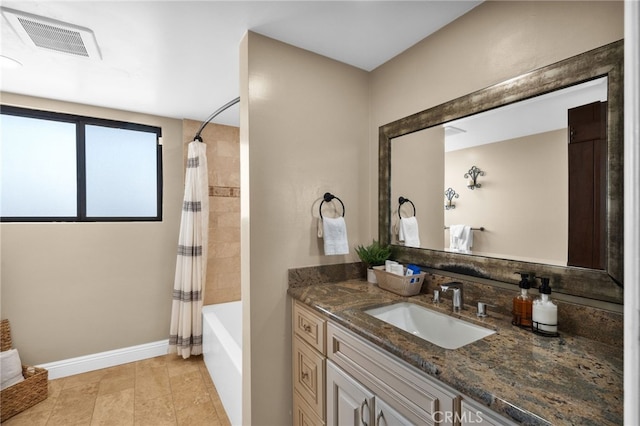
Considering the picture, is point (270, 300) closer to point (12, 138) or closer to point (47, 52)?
point (47, 52)

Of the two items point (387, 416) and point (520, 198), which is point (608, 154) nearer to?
point (520, 198)

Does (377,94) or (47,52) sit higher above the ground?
(47,52)

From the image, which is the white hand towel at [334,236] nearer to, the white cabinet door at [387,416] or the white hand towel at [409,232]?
the white hand towel at [409,232]

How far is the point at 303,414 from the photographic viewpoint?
1.57 metres

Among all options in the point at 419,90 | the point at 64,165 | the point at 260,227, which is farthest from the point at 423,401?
the point at 64,165

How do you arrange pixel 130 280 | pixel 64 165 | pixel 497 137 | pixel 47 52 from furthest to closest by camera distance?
pixel 130 280, pixel 64 165, pixel 47 52, pixel 497 137

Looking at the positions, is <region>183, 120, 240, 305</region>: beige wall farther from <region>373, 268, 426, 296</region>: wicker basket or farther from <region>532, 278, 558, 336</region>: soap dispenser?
<region>532, 278, 558, 336</region>: soap dispenser

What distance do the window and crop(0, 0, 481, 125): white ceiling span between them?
36cm

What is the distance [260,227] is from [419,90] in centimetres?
117

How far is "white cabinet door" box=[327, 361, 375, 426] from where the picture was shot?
112cm

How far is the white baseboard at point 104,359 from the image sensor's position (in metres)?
2.47

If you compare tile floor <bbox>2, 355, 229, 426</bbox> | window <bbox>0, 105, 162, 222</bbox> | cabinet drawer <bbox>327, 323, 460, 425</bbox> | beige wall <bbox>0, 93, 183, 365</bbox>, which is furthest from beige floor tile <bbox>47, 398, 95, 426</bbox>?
cabinet drawer <bbox>327, 323, 460, 425</bbox>

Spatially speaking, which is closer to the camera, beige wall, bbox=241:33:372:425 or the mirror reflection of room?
the mirror reflection of room

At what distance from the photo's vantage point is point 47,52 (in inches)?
68.4
